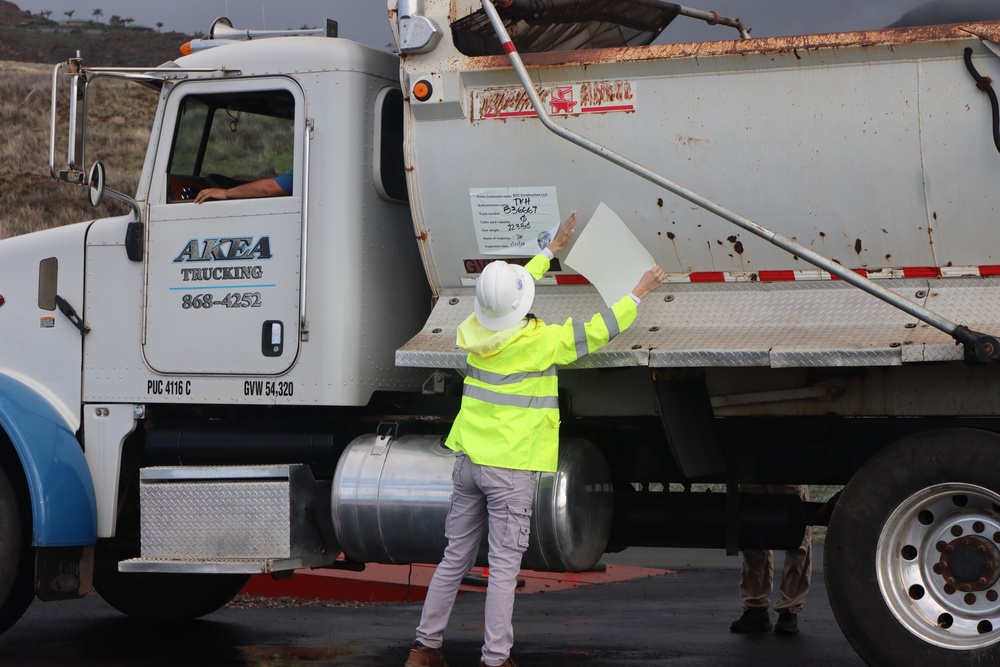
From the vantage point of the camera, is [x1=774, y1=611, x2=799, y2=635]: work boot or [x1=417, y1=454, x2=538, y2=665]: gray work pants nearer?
[x1=417, y1=454, x2=538, y2=665]: gray work pants

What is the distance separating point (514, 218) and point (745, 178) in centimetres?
107

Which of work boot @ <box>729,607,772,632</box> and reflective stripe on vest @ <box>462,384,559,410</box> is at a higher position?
reflective stripe on vest @ <box>462,384,559,410</box>

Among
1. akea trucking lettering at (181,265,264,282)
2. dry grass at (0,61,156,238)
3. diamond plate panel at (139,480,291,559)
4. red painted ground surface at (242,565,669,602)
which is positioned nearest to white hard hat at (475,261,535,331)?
akea trucking lettering at (181,265,264,282)

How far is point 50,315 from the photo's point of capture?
7117mm

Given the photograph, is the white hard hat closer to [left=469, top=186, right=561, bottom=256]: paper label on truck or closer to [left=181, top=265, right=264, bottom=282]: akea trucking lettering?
[left=469, top=186, right=561, bottom=256]: paper label on truck

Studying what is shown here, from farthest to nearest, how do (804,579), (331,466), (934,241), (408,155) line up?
(804,579), (331,466), (408,155), (934,241)

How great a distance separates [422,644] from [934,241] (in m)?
2.80

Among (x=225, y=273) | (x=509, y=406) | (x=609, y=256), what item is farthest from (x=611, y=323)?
(x=225, y=273)

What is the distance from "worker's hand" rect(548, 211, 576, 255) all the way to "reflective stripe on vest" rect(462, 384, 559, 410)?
65 cm

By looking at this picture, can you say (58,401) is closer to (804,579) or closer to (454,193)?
(454,193)

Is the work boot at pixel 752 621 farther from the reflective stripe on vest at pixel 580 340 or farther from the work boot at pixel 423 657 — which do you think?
the reflective stripe on vest at pixel 580 340

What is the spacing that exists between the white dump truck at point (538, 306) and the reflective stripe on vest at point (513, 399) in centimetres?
24

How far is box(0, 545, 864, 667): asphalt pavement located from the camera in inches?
285

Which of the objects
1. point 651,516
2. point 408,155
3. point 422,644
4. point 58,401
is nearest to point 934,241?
point 651,516
